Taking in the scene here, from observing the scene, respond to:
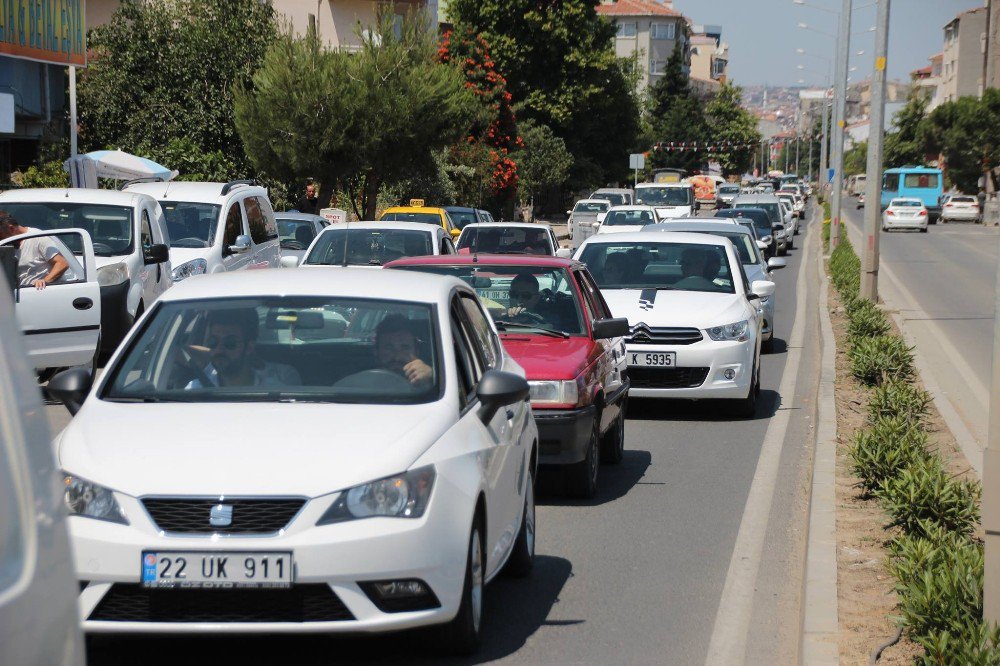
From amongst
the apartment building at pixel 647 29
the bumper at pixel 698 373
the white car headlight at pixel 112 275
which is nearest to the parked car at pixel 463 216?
the white car headlight at pixel 112 275

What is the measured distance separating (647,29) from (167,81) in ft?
377

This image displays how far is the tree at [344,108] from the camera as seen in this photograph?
32938 millimetres

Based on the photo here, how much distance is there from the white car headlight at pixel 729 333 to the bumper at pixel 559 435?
4.24 metres

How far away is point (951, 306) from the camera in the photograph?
26.0m

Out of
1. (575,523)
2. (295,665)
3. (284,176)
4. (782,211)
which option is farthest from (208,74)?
(295,665)

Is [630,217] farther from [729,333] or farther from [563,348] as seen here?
[563,348]

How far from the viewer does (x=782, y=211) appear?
4700cm

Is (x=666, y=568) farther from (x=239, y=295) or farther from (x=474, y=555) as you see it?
(x=239, y=295)

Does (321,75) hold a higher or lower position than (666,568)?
higher

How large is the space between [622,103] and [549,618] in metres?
70.7

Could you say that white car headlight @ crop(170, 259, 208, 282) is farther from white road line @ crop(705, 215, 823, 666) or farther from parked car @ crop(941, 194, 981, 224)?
parked car @ crop(941, 194, 981, 224)

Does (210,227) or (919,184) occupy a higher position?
(210,227)

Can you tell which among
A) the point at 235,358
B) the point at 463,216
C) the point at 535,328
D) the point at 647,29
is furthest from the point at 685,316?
the point at 647,29

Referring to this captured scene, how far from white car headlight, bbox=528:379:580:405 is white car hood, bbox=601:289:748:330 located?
13.6ft
